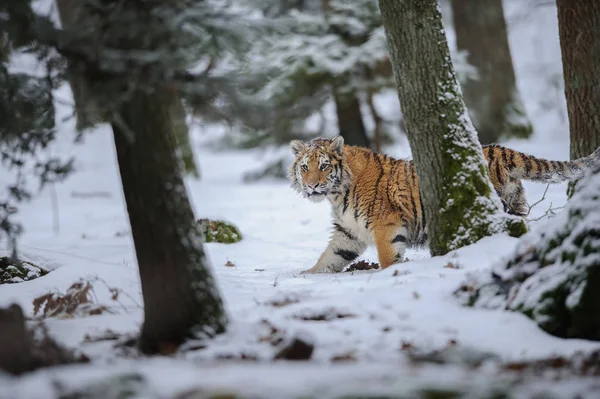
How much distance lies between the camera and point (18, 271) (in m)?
6.46

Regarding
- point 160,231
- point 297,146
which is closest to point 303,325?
point 160,231

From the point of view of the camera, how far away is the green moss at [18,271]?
6.38m

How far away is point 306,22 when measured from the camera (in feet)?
40.6

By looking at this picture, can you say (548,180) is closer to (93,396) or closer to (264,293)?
(264,293)

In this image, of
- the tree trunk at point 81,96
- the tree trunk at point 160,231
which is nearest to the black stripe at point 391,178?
the tree trunk at point 160,231

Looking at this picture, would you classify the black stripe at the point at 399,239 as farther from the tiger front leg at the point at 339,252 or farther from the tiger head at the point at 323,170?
the tiger head at the point at 323,170

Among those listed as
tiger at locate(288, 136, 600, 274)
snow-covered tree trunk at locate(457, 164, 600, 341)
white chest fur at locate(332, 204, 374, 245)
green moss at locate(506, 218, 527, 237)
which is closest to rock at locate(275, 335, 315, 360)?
snow-covered tree trunk at locate(457, 164, 600, 341)

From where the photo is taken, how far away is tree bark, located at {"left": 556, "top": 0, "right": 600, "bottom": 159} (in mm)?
6156

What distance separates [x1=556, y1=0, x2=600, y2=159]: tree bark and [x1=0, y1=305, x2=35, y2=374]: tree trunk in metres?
5.31

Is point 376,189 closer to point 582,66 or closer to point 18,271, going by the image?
point 582,66

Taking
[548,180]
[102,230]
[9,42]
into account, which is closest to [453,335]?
[548,180]

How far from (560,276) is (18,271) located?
5.11m

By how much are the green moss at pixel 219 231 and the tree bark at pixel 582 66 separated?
4380 mm

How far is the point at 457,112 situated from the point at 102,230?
688 cm
